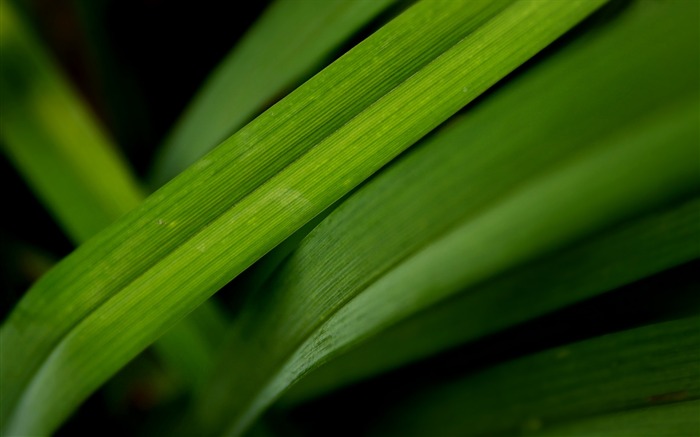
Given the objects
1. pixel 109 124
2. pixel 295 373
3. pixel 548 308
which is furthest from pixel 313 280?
pixel 109 124

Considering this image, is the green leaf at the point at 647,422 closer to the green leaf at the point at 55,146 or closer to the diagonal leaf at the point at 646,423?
the diagonal leaf at the point at 646,423

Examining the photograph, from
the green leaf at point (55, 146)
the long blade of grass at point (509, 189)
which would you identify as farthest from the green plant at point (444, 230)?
the green leaf at point (55, 146)

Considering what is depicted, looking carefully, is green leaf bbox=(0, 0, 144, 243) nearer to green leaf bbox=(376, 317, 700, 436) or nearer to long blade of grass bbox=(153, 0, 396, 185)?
long blade of grass bbox=(153, 0, 396, 185)

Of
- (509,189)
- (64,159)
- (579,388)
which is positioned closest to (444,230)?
(509,189)

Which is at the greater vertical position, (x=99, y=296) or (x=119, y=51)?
(x=119, y=51)

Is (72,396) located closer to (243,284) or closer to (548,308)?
(243,284)

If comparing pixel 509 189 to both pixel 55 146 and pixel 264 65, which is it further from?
pixel 55 146

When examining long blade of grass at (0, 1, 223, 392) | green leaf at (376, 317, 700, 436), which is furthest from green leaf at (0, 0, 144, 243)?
green leaf at (376, 317, 700, 436)

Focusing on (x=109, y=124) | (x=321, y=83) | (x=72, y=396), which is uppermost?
(x=109, y=124)
